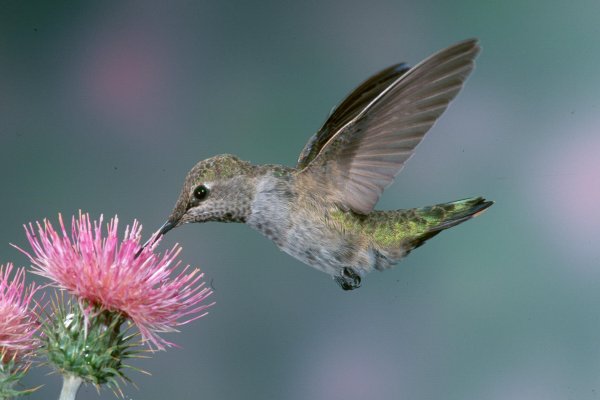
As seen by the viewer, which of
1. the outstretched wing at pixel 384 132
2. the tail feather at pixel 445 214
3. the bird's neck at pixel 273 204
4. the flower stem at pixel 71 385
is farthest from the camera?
the tail feather at pixel 445 214

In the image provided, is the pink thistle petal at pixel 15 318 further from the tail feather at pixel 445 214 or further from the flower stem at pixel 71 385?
the tail feather at pixel 445 214

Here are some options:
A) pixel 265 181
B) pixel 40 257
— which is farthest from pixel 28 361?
pixel 265 181

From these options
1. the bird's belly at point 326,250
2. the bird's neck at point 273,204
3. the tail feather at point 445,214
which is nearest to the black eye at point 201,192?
the bird's neck at point 273,204

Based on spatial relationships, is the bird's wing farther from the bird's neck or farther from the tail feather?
the tail feather

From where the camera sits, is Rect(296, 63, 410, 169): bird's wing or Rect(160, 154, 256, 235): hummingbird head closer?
Rect(160, 154, 256, 235): hummingbird head

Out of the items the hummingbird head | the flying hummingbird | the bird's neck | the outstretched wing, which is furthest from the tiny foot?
the hummingbird head

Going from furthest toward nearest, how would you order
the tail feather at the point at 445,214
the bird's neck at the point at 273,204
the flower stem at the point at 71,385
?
the tail feather at the point at 445,214 → the bird's neck at the point at 273,204 → the flower stem at the point at 71,385

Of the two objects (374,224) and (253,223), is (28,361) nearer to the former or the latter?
(253,223)
